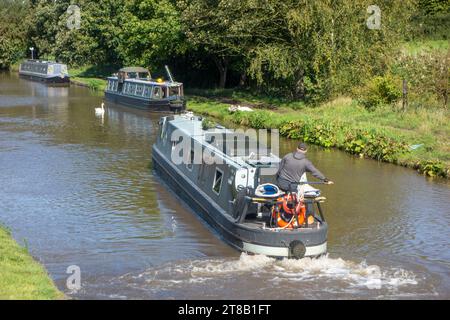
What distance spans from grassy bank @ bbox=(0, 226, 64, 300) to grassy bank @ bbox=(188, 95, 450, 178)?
1264 centimetres

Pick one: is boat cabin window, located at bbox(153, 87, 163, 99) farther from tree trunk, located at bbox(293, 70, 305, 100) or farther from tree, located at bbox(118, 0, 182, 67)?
tree trunk, located at bbox(293, 70, 305, 100)

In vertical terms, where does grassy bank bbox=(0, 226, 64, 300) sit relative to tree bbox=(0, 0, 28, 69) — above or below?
below


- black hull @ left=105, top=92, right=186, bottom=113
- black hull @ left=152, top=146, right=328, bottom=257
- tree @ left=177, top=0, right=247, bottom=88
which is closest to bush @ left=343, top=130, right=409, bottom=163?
black hull @ left=152, top=146, right=328, bottom=257

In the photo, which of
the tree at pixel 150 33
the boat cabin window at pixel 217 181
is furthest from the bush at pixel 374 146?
the tree at pixel 150 33

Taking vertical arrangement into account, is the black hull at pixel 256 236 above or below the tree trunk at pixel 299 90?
below

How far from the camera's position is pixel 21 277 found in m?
10.5

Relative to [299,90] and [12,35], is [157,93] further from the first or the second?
[12,35]

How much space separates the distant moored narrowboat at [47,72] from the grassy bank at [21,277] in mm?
41886

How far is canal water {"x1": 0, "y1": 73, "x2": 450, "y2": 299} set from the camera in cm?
1171

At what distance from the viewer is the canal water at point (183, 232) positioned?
11.7m

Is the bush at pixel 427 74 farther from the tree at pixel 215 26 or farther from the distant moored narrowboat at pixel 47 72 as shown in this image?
the distant moored narrowboat at pixel 47 72
